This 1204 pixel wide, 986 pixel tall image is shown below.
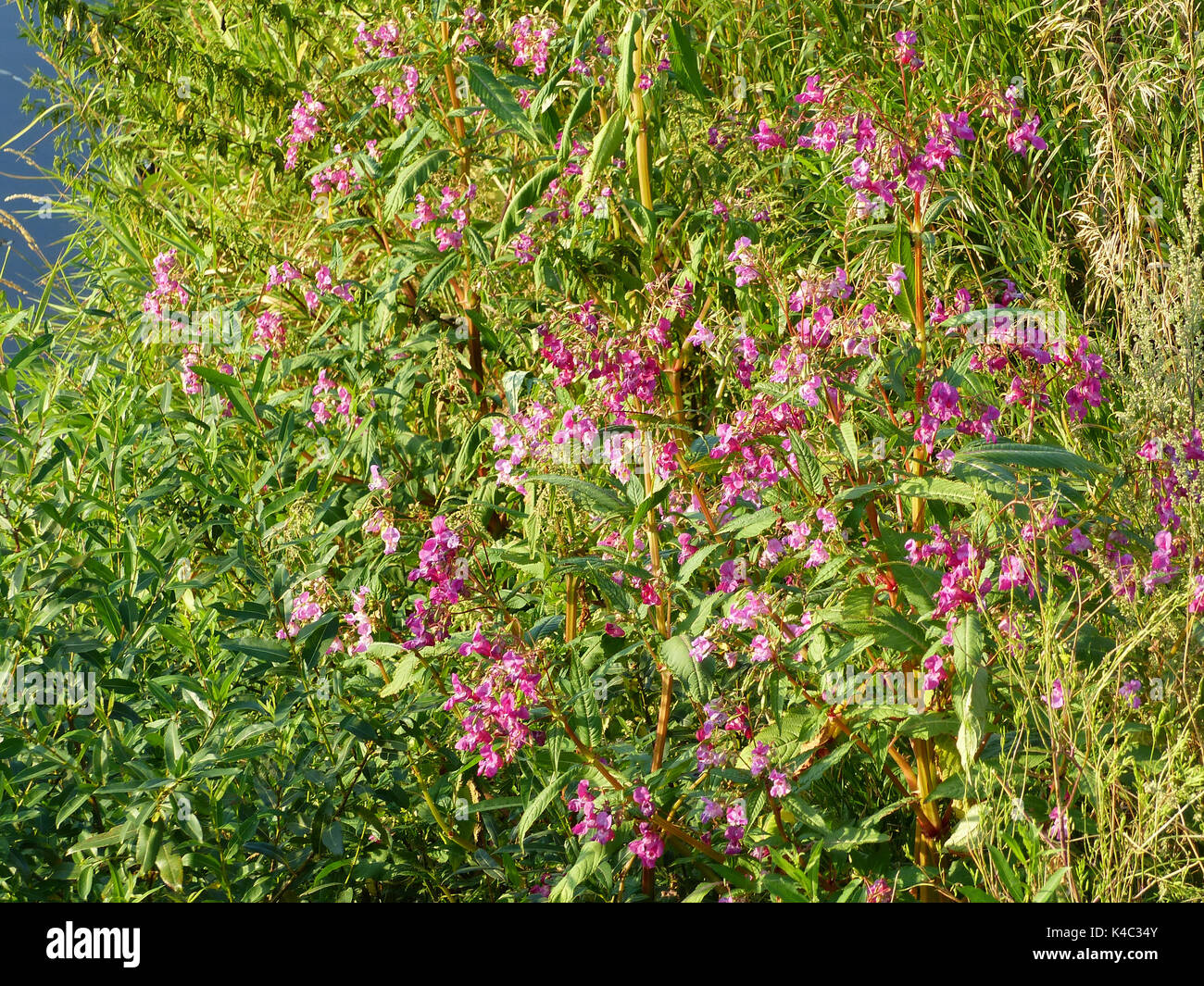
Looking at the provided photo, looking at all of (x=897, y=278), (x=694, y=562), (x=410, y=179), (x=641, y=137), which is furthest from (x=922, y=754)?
(x=410, y=179)

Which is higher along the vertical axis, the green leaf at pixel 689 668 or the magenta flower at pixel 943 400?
the magenta flower at pixel 943 400

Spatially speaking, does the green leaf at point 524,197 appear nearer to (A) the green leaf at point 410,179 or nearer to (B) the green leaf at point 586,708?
(A) the green leaf at point 410,179

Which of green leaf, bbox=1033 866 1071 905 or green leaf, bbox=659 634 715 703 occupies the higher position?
green leaf, bbox=659 634 715 703

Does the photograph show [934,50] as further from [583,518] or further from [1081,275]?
[583,518]

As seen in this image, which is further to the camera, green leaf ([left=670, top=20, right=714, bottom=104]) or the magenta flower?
green leaf ([left=670, top=20, right=714, bottom=104])

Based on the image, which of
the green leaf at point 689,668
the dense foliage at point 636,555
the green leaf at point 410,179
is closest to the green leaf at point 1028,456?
the dense foliage at point 636,555

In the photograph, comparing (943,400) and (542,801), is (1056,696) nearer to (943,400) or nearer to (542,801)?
(943,400)

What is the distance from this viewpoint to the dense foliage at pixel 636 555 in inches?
68.8

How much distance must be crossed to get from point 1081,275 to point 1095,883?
212 cm

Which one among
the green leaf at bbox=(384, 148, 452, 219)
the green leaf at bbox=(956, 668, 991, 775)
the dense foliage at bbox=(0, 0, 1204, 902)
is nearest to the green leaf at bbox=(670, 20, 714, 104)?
the dense foliage at bbox=(0, 0, 1204, 902)

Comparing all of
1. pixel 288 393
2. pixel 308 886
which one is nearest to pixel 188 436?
pixel 288 393

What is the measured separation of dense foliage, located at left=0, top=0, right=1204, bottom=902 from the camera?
1.75 meters

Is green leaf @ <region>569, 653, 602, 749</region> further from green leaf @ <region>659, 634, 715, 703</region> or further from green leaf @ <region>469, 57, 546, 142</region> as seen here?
green leaf @ <region>469, 57, 546, 142</region>

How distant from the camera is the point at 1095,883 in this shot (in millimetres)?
1642
